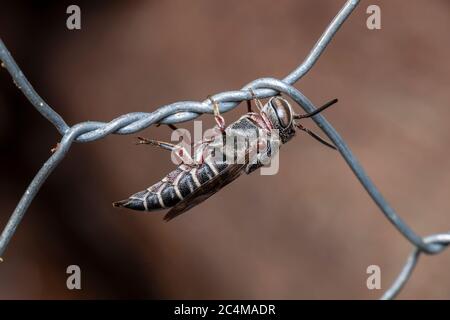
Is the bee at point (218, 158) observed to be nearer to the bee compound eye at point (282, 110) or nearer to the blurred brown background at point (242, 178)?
the bee compound eye at point (282, 110)

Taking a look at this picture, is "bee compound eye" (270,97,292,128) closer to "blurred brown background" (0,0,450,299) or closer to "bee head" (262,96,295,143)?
"bee head" (262,96,295,143)

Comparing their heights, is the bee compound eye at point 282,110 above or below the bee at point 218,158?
above

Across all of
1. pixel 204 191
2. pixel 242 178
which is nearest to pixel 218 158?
pixel 204 191

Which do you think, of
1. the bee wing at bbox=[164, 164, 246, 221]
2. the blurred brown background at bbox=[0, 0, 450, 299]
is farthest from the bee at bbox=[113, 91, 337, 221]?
the blurred brown background at bbox=[0, 0, 450, 299]

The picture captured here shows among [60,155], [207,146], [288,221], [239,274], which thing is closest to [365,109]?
[288,221]

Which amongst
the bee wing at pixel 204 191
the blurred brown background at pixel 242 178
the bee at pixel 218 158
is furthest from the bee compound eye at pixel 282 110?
the blurred brown background at pixel 242 178

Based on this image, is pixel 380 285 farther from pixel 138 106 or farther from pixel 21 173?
pixel 21 173
